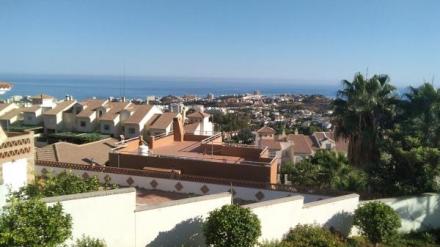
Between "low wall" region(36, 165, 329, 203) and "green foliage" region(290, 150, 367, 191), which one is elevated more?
"green foliage" region(290, 150, 367, 191)

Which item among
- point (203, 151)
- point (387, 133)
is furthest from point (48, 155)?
point (387, 133)

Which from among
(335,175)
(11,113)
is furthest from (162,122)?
(335,175)

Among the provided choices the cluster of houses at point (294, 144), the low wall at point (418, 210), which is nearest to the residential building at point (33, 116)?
the cluster of houses at point (294, 144)

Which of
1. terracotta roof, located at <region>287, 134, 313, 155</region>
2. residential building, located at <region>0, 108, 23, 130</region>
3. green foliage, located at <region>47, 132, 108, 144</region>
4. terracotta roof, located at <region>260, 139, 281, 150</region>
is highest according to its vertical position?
residential building, located at <region>0, 108, 23, 130</region>

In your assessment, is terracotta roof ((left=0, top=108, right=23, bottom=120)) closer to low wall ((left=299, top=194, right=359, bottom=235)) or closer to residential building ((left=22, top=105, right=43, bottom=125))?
residential building ((left=22, top=105, right=43, bottom=125))

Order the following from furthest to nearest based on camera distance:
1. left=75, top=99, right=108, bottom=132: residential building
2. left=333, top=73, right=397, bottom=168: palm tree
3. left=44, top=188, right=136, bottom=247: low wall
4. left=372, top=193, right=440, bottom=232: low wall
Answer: left=75, top=99, right=108, bottom=132: residential building < left=333, top=73, right=397, bottom=168: palm tree < left=372, top=193, right=440, bottom=232: low wall < left=44, top=188, right=136, bottom=247: low wall

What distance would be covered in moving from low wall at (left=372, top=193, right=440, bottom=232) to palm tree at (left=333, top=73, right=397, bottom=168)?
3048 mm

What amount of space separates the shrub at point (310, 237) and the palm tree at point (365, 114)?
6819 millimetres

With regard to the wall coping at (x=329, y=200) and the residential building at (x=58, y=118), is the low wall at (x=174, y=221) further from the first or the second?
the residential building at (x=58, y=118)

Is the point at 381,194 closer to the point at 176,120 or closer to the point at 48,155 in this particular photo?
the point at 176,120

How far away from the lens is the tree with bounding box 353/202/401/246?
519 inches

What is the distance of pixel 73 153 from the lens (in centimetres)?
2216

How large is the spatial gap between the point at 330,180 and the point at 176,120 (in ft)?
30.5

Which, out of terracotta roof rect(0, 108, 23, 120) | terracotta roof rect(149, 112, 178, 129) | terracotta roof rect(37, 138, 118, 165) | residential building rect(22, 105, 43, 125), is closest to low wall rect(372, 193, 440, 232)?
terracotta roof rect(37, 138, 118, 165)
